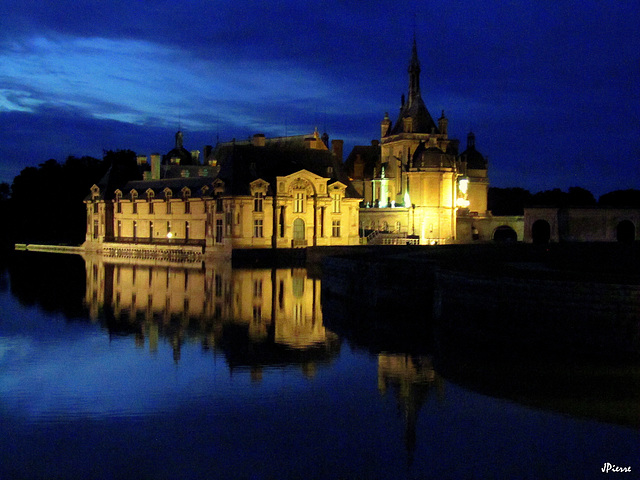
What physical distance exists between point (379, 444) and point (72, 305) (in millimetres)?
24151

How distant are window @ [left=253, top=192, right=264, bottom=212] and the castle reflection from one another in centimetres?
1073

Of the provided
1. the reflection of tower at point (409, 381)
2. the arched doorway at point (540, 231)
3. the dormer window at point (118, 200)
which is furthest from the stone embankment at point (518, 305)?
the dormer window at point (118, 200)

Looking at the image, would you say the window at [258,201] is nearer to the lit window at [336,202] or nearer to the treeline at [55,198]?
the lit window at [336,202]

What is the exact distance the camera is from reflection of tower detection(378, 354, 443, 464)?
17.5m

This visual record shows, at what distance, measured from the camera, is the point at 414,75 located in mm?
91562

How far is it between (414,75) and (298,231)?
31060 mm

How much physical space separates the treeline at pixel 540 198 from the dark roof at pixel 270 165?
116 ft

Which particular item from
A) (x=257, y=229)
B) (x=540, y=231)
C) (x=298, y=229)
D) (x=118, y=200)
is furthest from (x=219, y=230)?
(x=540, y=231)

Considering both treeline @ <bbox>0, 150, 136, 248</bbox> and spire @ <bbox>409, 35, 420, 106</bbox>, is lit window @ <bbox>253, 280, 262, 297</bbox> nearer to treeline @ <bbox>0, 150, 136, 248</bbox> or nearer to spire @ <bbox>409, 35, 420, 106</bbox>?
treeline @ <bbox>0, 150, 136, 248</bbox>

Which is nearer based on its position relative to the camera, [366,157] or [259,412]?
[259,412]

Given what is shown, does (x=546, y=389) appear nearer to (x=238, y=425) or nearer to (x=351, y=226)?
(x=238, y=425)

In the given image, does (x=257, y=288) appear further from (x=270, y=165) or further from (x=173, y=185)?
(x=173, y=185)

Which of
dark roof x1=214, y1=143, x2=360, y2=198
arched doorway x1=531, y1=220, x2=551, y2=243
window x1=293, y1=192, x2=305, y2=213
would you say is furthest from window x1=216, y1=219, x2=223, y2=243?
arched doorway x1=531, y1=220, x2=551, y2=243

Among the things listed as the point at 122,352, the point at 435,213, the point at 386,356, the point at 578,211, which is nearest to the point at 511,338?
the point at 386,356
